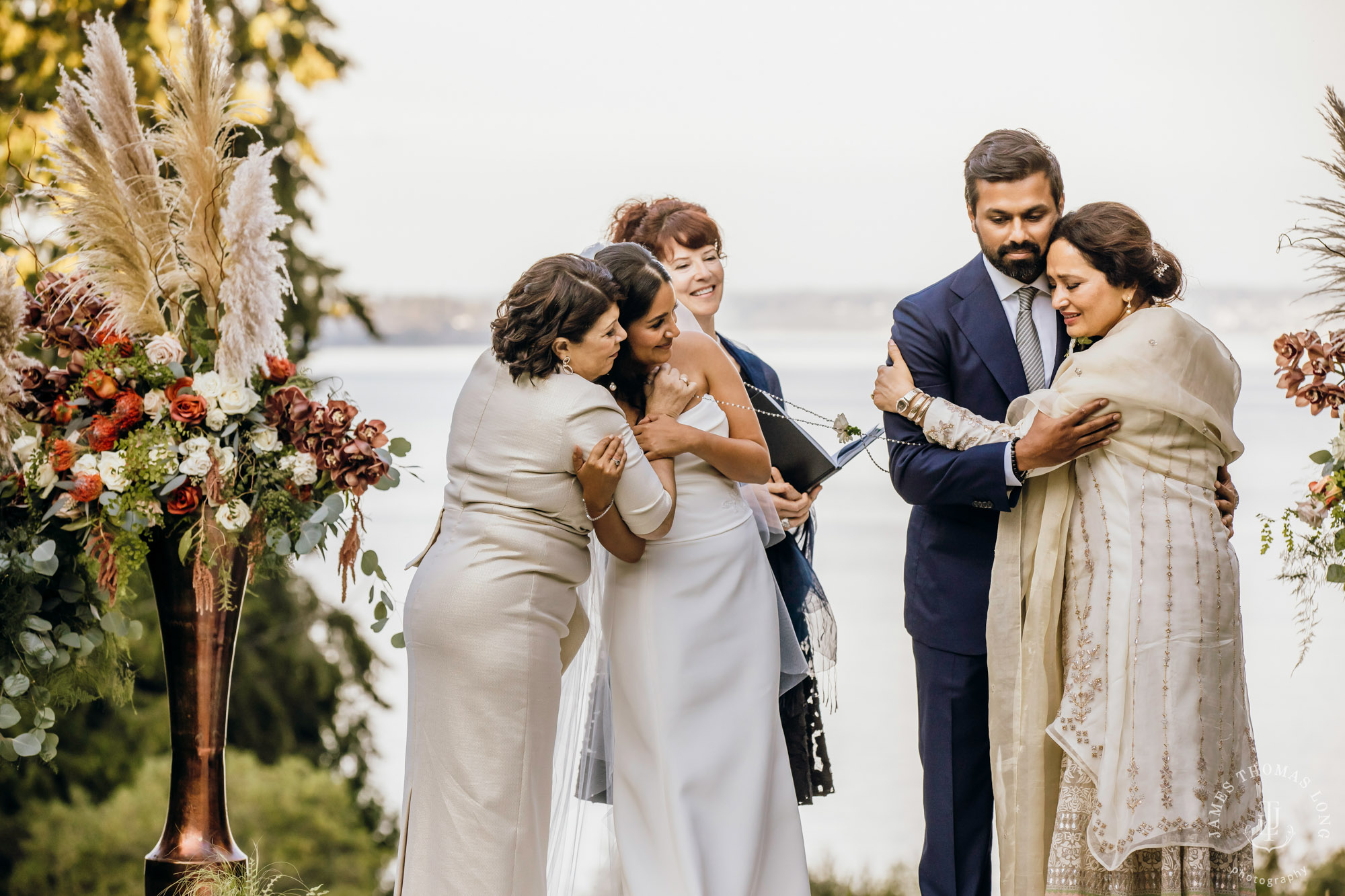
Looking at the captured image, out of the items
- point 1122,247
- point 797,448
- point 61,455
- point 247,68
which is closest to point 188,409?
point 61,455

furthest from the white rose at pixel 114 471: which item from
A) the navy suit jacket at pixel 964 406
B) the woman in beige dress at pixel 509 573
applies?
the navy suit jacket at pixel 964 406

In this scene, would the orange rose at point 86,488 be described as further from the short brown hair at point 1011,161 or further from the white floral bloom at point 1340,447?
the white floral bloom at point 1340,447

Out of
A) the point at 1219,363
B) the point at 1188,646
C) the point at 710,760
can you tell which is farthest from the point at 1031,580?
the point at 710,760

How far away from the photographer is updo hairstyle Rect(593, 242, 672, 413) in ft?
8.11

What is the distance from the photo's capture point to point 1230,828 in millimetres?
2355

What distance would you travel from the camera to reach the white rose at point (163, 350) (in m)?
2.55

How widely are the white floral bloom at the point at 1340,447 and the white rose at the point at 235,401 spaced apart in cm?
229

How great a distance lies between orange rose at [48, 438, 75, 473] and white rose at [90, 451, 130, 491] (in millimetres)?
68

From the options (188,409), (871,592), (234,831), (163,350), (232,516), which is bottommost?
(234,831)

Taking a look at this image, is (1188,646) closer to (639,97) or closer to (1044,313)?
(1044,313)

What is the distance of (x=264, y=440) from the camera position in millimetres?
2596

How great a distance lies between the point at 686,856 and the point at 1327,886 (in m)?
2.34

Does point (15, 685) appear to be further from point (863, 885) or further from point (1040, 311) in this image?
point (863, 885)

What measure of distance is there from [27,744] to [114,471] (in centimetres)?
62
